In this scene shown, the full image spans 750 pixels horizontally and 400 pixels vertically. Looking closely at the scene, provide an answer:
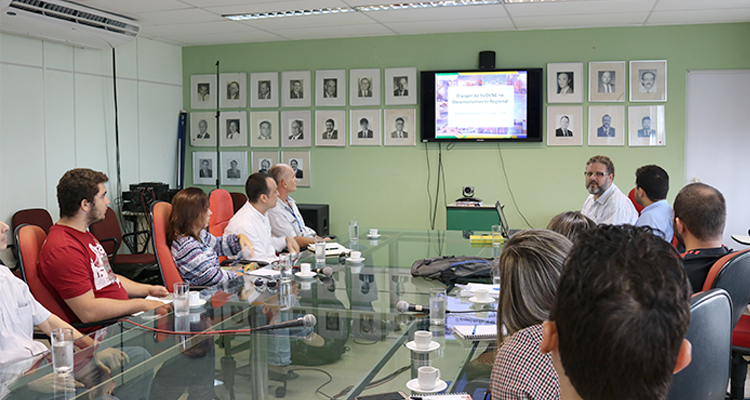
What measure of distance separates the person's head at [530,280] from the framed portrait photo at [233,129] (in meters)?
6.30

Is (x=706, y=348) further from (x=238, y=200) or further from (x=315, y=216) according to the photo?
(x=238, y=200)

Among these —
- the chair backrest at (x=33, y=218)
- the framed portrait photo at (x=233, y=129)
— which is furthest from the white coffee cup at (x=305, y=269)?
the framed portrait photo at (x=233, y=129)

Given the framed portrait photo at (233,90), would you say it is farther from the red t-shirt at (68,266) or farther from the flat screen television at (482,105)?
the red t-shirt at (68,266)

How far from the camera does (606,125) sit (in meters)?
6.48

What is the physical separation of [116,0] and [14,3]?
765 millimetres

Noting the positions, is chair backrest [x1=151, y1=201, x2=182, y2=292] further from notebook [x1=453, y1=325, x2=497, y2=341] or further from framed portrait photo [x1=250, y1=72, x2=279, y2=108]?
framed portrait photo [x1=250, y1=72, x2=279, y2=108]

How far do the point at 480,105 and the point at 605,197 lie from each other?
2.13 m

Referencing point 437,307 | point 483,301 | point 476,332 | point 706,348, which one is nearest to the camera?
point 706,348

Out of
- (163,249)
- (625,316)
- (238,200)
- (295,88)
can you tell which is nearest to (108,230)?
(238,200)

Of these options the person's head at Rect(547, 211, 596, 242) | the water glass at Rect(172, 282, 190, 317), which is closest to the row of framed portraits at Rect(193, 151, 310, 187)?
the water glass at Rect(172, 282, 190, 317)

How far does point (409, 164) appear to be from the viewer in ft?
23.1

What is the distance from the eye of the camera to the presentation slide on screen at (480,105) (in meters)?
6.62

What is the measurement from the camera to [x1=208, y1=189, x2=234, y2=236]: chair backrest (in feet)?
15.8

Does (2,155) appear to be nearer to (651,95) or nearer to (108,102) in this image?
(108,102)
